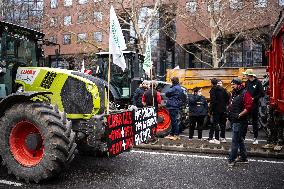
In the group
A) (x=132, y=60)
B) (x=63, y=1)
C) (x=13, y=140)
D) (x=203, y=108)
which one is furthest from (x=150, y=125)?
(x=63, y=1)

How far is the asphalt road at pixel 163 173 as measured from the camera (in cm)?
636

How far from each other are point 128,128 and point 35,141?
1.63 m

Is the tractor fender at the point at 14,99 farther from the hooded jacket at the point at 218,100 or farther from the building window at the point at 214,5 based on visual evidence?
the building window at the point at 214,5

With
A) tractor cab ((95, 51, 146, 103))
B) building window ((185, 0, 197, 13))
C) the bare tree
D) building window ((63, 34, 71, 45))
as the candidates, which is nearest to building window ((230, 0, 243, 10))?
the bare tree

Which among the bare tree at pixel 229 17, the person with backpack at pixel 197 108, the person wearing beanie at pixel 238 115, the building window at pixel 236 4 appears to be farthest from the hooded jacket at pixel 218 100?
the building window at pixel 236 4

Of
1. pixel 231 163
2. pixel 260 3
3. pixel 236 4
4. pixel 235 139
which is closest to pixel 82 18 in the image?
pixel 236 4

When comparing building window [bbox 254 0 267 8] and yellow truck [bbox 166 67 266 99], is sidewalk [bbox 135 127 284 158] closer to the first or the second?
yellow truck [bbox 166 67 266 99]

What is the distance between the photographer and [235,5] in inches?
1112

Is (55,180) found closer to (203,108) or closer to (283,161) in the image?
(283,161)

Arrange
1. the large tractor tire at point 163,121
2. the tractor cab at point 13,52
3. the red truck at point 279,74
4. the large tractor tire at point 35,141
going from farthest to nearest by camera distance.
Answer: the large tractor tire at point 163,121 < the red truck at point 279,74 < the tractor cab at point 13,52 < the large tractor tire at point 35,141

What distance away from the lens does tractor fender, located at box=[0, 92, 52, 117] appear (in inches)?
251

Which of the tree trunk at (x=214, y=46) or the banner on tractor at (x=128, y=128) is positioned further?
the tree trunk at (x=214, y=46)

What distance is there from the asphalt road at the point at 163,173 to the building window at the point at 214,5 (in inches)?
758

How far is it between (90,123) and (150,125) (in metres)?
1.50
